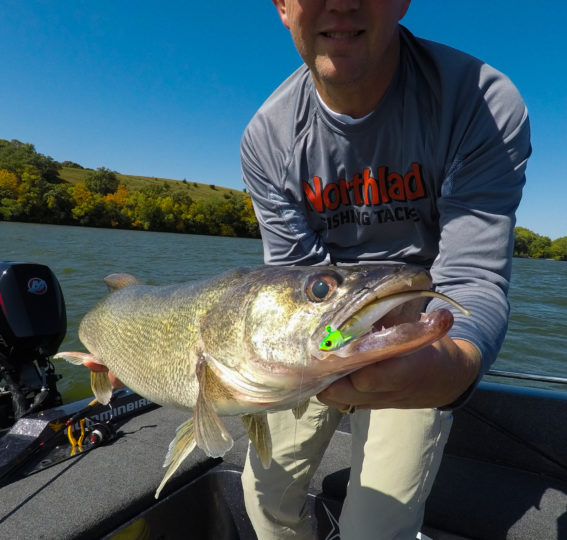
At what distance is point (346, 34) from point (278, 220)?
103 cm

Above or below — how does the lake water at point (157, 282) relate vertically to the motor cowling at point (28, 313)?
below

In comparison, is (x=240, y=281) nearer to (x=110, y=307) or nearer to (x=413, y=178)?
(x=413, y=178)

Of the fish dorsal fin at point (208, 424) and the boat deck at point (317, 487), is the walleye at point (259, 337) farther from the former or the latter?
the boat deck at point (317, 487)

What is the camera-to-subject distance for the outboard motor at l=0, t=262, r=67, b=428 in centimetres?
338

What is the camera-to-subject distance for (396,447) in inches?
80.0

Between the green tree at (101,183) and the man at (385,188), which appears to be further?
the green tree at (101,183)

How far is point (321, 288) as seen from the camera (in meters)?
1.32

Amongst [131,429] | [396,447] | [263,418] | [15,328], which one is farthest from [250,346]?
[15,328]

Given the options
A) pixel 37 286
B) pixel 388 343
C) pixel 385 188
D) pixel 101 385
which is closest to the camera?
pixel 388 343

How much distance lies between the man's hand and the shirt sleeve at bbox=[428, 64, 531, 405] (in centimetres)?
45

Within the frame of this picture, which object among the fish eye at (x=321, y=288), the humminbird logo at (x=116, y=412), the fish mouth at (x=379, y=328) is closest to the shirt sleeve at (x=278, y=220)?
the fish eye at (x=321, y=288)

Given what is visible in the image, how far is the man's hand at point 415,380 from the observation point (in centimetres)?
113

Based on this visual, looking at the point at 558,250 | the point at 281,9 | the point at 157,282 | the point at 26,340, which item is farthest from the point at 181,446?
the point at 558,250

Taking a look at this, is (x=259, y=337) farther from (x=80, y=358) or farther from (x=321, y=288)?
(x=80, y=358)
